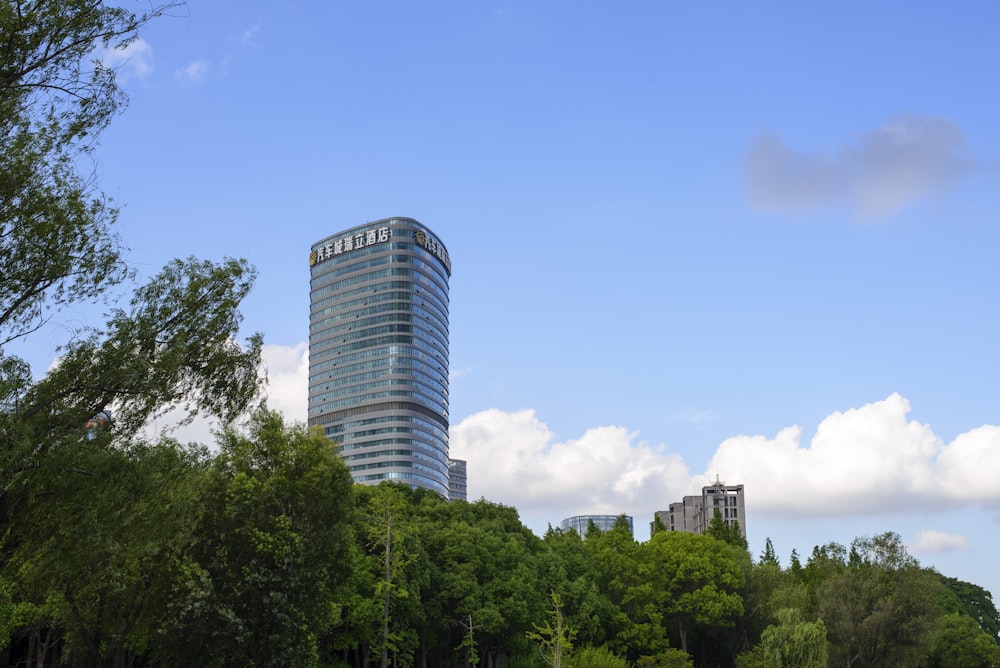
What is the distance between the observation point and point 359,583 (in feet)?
194

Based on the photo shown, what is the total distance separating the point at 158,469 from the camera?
84.8ft

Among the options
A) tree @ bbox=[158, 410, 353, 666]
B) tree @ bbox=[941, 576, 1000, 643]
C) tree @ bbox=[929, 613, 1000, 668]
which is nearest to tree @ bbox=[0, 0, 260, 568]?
tree @ bbox=[158, 410, 353, 666]

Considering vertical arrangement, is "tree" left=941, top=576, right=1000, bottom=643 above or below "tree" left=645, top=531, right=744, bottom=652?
below

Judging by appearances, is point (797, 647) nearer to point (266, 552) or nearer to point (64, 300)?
point (266, 552)

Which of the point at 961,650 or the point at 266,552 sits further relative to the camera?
the point at 961,650

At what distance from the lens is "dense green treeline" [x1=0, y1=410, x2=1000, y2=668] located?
26656 millimetres

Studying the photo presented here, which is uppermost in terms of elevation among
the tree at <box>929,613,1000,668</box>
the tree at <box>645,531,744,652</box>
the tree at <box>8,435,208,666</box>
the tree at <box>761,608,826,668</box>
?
the tree at <box>8,435,208,666</box>

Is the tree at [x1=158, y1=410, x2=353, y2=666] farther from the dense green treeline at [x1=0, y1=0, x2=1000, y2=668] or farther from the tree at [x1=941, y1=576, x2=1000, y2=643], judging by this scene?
the tree at [x1=941, y1=576, x2=1000, y2=643]

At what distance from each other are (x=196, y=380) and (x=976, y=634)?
379 feet

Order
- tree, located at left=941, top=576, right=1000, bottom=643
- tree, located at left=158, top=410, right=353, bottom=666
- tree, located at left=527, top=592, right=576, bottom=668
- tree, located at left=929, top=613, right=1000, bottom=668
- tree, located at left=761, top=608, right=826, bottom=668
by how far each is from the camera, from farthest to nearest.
→ 1. tree, located at left=941, top=576, right=1000, bottom=643
2. tree, located at left=929, top=613, right=1000, bottom=668
3. tree, located at left=761, top=608, right=826, bottom=668
4. tree, located at left=527, top=592, right=576, bottom=668
5. tree, located at left=158, top=410, right=353, bottom=666

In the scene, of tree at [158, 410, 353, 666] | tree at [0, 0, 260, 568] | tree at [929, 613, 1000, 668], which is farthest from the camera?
tree at [929, 613, 1000, 668]

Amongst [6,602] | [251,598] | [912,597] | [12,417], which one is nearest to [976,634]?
[912,597]

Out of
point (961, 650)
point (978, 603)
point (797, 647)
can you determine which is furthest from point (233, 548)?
point (978, 603)

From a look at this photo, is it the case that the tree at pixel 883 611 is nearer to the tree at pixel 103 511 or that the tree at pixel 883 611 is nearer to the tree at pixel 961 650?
the tree at pixel 961 650
